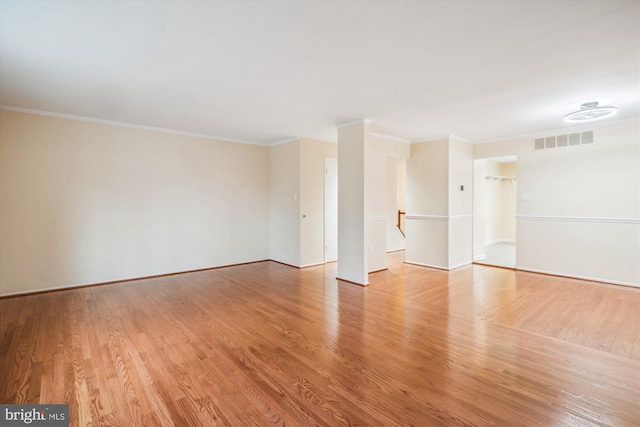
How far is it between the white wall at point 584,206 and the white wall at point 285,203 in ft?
13.0

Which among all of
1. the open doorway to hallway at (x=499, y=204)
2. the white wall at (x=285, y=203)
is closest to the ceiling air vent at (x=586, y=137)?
the open doorway to hallway at (x=499, y=204)

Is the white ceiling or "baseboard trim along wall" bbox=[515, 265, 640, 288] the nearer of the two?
the white ceiling

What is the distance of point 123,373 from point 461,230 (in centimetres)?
557

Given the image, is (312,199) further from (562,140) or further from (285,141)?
(562,140)

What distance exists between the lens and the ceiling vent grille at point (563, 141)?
4734 mm

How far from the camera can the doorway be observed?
19.9 feet

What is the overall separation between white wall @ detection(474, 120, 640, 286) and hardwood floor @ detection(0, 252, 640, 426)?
0.67 m

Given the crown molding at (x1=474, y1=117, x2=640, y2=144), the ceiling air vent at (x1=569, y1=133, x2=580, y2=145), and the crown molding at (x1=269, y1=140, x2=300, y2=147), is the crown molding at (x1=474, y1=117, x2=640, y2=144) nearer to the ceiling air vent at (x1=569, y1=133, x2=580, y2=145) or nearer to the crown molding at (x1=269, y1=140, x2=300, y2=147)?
the ceiling air vent at (x1=569, y1=133, x2=580, y2=145)

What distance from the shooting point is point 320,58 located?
2.54 m

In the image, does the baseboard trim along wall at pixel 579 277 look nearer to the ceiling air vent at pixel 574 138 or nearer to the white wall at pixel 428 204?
the white wall at pixel 428 204

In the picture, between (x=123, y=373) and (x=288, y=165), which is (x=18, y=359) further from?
(x=288, y=165)

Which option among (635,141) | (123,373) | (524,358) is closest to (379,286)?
(524,358)

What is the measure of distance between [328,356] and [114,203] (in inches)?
161

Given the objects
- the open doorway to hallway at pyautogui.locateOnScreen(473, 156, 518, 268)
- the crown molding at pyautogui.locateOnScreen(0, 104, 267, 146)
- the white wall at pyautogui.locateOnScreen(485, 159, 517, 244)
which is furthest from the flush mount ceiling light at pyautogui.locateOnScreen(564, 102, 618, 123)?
the crown molding at pyautogui.locateOnScreen(0, 104, 267, 146)
